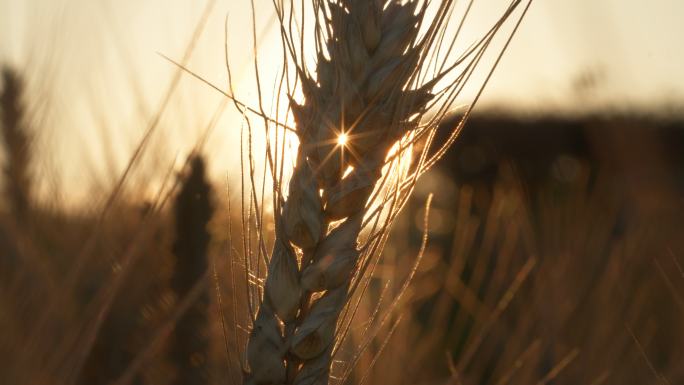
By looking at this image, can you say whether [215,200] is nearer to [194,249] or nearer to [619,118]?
[194,249]

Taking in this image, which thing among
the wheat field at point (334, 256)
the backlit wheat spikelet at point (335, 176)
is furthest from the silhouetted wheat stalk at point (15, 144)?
the backlit wheat spikelet at point (335, 176)

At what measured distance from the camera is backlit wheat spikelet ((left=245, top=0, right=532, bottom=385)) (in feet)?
2.61

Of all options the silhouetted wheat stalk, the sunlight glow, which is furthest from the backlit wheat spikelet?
the silhouetted wheat stalk

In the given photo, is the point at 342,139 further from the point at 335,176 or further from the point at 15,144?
the point at 15,144

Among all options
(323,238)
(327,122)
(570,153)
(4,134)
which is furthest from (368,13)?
(570,153)

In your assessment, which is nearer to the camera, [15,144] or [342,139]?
[342,139]

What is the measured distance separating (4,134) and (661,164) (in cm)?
145

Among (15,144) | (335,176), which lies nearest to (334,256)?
(335,176)

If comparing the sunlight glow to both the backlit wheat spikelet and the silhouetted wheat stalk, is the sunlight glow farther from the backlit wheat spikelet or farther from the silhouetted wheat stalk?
the silhouetted wheat stalk

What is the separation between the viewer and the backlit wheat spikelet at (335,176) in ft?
2.61

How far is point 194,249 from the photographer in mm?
1687

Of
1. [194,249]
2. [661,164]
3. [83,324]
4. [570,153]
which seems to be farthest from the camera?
[570,153]

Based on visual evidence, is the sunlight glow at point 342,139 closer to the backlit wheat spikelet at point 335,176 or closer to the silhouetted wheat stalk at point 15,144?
the backlit wheat spikelet at point 335,176

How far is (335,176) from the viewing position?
2.69 ft
